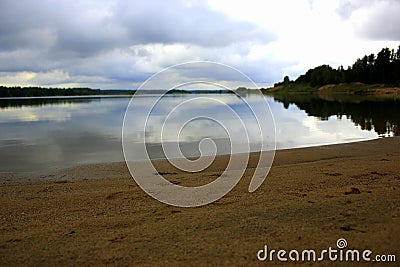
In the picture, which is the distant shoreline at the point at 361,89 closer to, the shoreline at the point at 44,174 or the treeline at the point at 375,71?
the treeline at the point at 375,71

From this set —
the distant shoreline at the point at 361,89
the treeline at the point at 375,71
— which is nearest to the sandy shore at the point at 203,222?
the distant shoreline at the point at 361,89

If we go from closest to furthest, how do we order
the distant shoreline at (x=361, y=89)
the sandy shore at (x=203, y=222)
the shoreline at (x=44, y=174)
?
the sandy shore at (x=203, y=222), the shoreline at (x=44, y=174), the distant shoreline at (x=361, y=89)

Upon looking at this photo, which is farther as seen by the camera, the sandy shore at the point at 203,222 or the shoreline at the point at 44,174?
Answer: the shoreline at the point at 44,174

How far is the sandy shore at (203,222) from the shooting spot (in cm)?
445

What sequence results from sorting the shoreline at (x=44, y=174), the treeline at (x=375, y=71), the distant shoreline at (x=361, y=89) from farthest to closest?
1. the treeline at (x=375, y=71)
2. the distant shoreline at (x=361, y=89)
3. the shoreline at (x=44, y=174)

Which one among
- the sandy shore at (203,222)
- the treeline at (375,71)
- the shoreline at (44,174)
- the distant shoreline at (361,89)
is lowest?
the shoreline at (44,174)

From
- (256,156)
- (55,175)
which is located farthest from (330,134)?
(55,175)

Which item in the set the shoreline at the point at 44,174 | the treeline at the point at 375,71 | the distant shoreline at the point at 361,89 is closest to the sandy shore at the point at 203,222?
the shoreline at the point at 44,174

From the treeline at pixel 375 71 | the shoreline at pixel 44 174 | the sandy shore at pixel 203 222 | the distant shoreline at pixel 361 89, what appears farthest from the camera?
the treeline at pixel 375 71

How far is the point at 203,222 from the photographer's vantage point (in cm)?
547

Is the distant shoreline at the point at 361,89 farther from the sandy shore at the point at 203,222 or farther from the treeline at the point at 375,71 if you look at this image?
the sandy shore at the point at 203,222

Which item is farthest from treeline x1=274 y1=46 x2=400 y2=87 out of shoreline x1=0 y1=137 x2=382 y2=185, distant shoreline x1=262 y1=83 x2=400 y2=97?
shoreline x1=0 y1=137 x2=382 y2=185

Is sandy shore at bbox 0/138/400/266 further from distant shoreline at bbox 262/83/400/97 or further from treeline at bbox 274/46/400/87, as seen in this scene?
treeline at bbox 274/46/400/87

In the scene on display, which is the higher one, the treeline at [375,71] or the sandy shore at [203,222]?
the treeline at [375,71]
